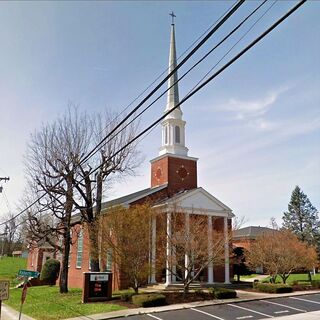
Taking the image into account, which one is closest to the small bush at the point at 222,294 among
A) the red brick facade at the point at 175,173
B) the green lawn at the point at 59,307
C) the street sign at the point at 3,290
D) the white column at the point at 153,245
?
the white column at the point at 153,245

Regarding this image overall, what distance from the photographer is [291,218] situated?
59.8 m

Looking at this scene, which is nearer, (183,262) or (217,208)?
(183,262)

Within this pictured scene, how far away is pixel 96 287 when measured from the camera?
20078mm

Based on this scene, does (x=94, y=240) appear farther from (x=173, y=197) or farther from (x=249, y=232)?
(x=249, y=232)

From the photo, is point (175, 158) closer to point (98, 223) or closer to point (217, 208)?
point (217, 208)

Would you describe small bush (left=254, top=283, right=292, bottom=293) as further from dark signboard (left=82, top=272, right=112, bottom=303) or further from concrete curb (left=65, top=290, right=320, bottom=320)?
dark signboard (left=82, top=272, right=112, bottom=303)

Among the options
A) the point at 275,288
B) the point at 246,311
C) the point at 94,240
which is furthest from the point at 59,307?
the point at 275,288

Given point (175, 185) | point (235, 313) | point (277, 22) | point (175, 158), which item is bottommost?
point (235, 313)

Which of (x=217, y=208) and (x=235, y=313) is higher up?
(x=217, y=208)

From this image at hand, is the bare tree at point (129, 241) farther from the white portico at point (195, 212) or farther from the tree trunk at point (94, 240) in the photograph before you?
the white portico at point (195, 212)

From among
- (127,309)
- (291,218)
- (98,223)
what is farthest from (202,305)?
(291,218)

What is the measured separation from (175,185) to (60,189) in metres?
11.1

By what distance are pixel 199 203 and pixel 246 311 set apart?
11.3 m

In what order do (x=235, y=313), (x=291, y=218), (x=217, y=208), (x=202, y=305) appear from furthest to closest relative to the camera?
1. (x=291, y=218)
2. (x=217, y=208)
3. (x=202, y=305)
4. (x=235, y=313)
